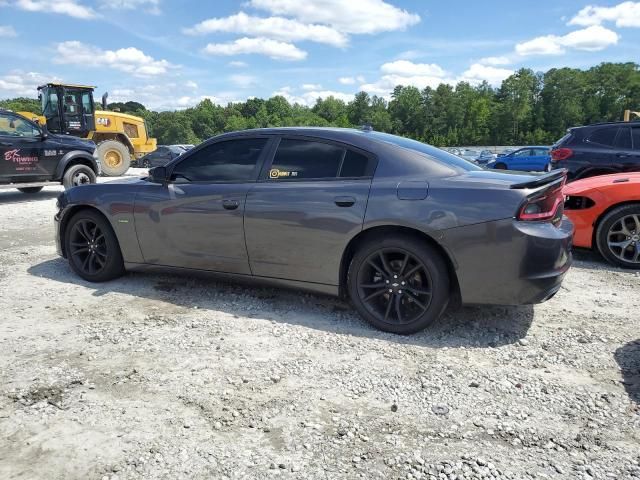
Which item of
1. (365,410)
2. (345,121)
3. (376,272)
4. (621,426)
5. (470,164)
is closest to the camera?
(621,426)

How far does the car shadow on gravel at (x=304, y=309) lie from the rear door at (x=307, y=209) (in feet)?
1.10

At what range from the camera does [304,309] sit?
4.20 meters

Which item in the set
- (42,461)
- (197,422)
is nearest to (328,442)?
(197,422)

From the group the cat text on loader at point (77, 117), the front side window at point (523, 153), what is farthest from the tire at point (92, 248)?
the front side window at point (523, 153)

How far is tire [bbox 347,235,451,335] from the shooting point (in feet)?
11.5

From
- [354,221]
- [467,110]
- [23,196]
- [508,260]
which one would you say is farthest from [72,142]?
[467,110]

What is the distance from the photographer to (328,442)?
2.40 meters

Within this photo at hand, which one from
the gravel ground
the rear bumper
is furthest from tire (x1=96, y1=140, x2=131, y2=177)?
the rear bumper

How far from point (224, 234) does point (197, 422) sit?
1.92m

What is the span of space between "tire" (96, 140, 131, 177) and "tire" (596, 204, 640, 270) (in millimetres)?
16747

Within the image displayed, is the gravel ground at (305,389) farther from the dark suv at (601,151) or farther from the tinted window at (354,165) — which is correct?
the dark suv at (601,151)

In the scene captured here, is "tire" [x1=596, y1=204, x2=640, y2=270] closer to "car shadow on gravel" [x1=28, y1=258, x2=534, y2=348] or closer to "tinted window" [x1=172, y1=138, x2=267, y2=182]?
"car shadow on gravel" [x1=28, y1=258, x2=534, y2=348]

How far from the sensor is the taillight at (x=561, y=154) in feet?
26.4

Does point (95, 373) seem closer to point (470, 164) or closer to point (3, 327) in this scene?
point (3, 327)
